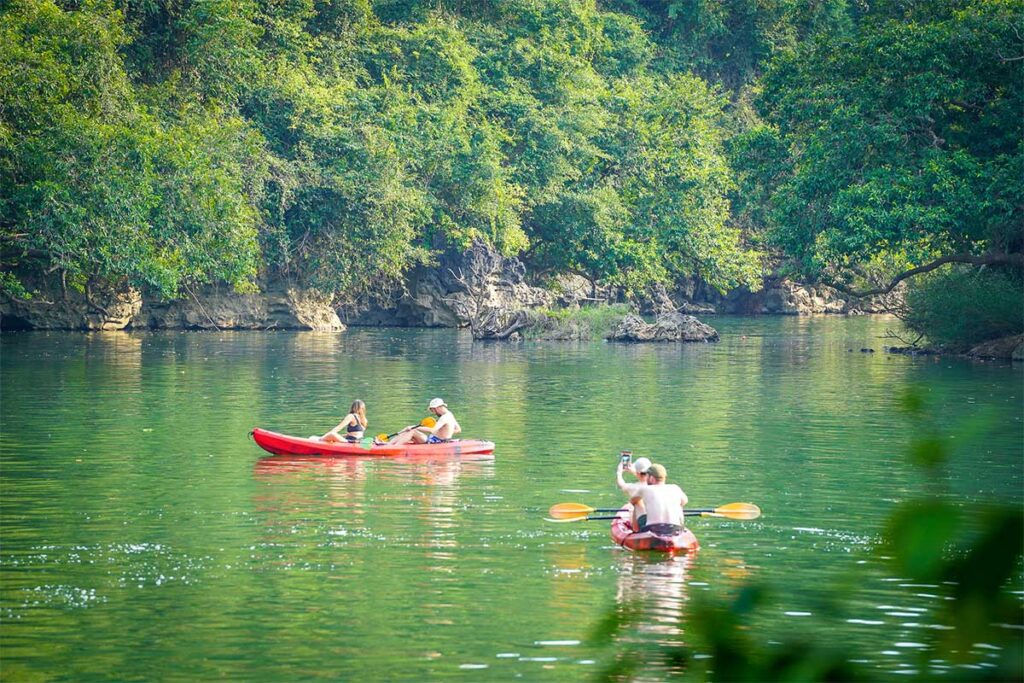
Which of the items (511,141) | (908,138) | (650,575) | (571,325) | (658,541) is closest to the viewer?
(650,575)

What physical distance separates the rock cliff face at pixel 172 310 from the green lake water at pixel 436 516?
1558cm

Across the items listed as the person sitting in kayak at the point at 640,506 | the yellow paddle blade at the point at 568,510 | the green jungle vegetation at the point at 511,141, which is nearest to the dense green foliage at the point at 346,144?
the green jungle vegetation at the point at 511,141

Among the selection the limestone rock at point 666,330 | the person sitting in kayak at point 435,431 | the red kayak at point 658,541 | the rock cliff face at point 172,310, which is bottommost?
the red kayak at point 658,541

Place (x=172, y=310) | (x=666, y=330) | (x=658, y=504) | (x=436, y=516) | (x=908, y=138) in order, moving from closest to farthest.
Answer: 1. (x=658, y=504)
2. (x=436, y=516)
3. (x=908, y=138)
4. (x=666, y=330)
5. (x=172, y=310)

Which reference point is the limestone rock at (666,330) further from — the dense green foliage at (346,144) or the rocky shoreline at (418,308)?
the dense green foliage at (346,144)

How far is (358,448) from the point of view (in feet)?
68.2

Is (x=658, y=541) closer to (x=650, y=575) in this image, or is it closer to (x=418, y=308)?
(x=650, y=575)

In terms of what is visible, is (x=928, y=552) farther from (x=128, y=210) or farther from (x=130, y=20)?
(x=130, y=20)

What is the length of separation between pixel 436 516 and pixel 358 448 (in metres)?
4.81

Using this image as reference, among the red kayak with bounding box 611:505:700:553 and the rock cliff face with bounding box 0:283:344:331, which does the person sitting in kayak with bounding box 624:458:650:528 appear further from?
the rock cliff face with bounding box 0:283:344:331

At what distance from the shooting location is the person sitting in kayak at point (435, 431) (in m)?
21.1

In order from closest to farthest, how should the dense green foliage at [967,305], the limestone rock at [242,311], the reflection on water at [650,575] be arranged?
1. the reflection on water at [650,575]
2. the dense green foliage at [967,305]
3. the limestone rock at [242,311]

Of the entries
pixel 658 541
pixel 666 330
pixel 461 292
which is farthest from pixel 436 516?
pixel 461 292

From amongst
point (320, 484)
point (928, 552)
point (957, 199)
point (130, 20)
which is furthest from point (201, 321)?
point (928, 552)
